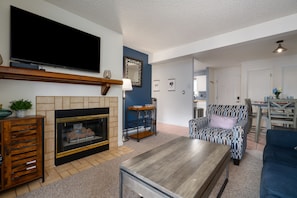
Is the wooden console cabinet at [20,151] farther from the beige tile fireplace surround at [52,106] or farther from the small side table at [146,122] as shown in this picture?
the small side table at [146,122]

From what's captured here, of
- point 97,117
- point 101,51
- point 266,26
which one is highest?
point 266,26

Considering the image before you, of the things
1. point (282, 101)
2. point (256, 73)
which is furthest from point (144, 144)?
point (256, 73)

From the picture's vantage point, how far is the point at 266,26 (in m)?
2.49

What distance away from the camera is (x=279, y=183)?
930mm

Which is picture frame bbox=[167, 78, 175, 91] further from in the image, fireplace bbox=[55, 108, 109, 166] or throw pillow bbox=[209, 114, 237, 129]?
fireplace bbox=[55, 108, 109, 166]

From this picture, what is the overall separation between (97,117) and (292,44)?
4762 millimetres

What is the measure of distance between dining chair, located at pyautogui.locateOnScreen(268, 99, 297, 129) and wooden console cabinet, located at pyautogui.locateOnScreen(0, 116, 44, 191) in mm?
4102

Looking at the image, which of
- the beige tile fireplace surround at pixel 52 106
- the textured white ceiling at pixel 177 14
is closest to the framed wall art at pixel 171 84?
the textured white ceiling at pixel 177 14

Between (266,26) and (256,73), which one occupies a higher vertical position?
(266,26)

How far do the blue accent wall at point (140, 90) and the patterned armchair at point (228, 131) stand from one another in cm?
174

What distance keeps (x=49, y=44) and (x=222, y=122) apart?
3.00 meters

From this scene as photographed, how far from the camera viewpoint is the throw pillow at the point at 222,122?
8.00ft

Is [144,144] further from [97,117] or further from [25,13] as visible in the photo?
[25,13]

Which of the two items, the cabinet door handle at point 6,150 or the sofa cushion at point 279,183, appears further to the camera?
the cabinet door handle at point 6,150
